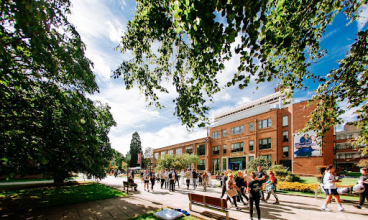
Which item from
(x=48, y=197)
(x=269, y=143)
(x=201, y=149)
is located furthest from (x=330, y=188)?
(x=201, y=149)

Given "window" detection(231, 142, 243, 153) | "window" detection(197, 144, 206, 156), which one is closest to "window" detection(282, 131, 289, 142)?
"window" detection(231, 142, 243, 153)

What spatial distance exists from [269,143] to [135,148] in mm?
64975

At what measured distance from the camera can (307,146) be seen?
927 inches

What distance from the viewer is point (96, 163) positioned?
29.2ft

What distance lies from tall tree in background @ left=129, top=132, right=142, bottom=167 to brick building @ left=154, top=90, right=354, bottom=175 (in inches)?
1642

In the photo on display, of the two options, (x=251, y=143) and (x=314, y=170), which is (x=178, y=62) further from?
(x=251, y=143)

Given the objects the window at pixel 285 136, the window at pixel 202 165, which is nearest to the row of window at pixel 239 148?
the window at pixel 285 136

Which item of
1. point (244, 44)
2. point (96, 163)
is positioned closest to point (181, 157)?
point (96, 163)

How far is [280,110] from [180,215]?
27.2 meters

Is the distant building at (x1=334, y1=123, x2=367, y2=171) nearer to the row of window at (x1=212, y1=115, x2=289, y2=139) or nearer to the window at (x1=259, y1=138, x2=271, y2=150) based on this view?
the row of window at (x1=212, y1=115, x2=289, y2=139)

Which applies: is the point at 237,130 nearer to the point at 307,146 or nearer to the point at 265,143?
the point at 265,143

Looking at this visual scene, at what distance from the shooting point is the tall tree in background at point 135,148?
79.0m

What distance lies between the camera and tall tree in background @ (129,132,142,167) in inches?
3110

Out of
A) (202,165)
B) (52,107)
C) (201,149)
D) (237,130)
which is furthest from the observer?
(201,149)
